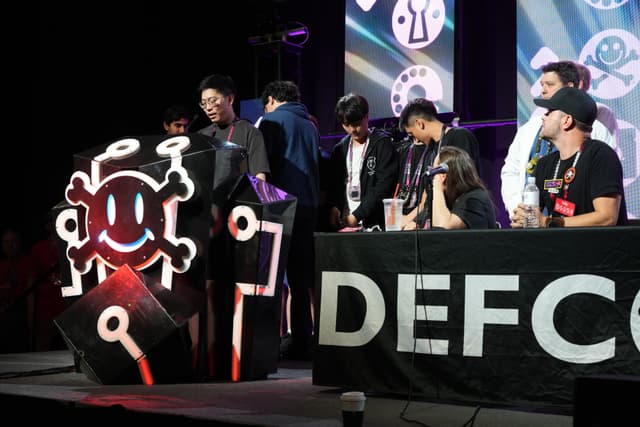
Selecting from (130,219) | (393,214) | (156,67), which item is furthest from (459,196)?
(156,67)

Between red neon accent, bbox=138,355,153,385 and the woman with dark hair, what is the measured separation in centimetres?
158


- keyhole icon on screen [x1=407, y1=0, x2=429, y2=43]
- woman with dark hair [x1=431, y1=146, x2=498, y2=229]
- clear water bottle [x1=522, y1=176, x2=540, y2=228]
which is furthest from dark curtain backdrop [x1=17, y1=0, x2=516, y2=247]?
clear water bottle [x1=522, y1=176, x2=540, y2=228]

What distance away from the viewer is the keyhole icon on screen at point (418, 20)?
283 inches

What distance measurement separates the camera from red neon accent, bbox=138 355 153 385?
13.5 feet

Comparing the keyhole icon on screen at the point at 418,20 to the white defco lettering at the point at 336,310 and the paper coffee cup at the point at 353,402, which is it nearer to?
the white defco lettering at the point at 336,310

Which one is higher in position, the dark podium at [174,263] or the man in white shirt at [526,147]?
the man in white shirt at [526,147]

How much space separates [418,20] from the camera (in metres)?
7.21

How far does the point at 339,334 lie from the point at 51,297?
4.07m

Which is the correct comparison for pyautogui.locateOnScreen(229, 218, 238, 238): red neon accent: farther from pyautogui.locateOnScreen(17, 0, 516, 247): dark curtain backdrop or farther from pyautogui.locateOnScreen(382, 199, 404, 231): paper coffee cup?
pyautogui.locateOnScreen(17, 0, 516, 247): dark curtain backdrop

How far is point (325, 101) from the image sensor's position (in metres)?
8.34

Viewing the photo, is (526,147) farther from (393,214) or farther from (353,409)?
(353,409)

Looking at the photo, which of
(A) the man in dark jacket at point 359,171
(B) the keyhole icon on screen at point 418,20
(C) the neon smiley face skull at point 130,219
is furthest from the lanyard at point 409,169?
(B) the keyhole icon on screen at point 418,20

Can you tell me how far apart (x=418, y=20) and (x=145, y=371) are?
14.1 ft

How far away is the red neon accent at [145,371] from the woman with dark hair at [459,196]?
158 cm
